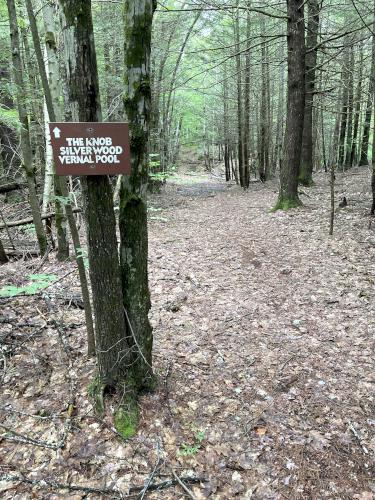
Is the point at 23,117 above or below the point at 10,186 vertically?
above

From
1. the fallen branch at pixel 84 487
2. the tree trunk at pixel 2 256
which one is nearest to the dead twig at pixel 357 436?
the fallen branch at pixel 84 487

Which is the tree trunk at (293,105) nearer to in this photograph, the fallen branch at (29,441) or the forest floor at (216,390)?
the forest floor at (216,390)

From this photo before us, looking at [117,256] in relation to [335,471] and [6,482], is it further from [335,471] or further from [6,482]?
[335,471]

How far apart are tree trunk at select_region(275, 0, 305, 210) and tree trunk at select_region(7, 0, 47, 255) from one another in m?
6.78

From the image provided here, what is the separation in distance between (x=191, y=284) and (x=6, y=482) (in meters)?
4.13

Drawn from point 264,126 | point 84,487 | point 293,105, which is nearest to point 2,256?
point 84,487

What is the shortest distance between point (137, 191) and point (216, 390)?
2.32 meters

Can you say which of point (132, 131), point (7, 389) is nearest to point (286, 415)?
point (7, 389)

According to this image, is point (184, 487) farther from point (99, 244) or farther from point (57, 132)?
point (57, 132)

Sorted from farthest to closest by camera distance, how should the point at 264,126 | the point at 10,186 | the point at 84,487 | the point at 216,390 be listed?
the point at 264,126 → the point at 10,186 → the point at 216,390 → the point at 84,487

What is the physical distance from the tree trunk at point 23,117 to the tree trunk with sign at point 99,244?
3825mm

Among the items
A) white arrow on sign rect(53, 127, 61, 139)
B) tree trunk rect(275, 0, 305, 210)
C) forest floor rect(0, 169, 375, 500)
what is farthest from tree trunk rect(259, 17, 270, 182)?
→ white arrow on sign rect(53, 127, 61, 139)

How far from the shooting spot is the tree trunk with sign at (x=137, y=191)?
9.18 feet

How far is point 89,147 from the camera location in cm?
261
